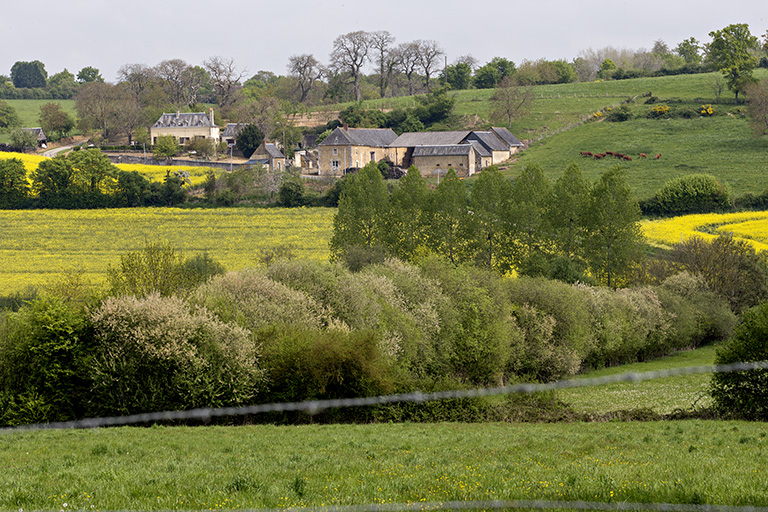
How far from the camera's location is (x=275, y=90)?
168 m

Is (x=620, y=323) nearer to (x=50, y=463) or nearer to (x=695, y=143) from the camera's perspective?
(x=50, y=463)

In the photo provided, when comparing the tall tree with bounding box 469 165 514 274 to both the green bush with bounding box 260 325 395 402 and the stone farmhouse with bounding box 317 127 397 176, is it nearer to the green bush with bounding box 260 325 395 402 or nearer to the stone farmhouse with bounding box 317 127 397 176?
the green bush with bounding box 260 325 395 402

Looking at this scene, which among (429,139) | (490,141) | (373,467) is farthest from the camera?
(429,139)

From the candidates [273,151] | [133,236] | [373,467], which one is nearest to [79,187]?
[133,236]

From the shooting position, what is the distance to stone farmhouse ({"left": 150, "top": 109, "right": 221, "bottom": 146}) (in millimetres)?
132625

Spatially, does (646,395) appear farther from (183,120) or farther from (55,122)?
→ (55,122)

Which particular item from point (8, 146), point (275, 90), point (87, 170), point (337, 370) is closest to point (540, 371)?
point (337, 370)

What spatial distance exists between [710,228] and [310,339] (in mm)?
52629

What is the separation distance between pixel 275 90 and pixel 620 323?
443 ft

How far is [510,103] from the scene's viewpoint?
431ft

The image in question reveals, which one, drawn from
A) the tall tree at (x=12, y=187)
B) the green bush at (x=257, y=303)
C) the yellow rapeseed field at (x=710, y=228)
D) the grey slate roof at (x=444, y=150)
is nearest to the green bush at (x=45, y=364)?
the green bush at (x=257, y=303)

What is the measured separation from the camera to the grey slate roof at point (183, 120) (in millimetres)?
133500

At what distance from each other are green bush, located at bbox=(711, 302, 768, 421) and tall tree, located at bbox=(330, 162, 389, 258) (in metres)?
34.0

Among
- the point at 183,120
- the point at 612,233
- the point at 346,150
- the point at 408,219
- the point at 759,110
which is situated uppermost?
the point at 183,120
